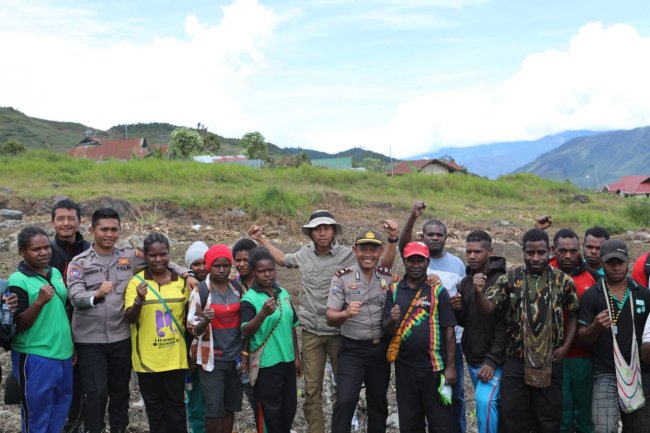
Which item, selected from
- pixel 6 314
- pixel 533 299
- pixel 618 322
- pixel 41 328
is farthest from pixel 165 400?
pixel 618 322

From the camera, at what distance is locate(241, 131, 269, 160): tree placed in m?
48.8

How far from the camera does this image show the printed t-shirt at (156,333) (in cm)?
413

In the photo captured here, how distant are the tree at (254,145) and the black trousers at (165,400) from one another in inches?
1761

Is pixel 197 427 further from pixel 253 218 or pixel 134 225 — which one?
pixel 253 218

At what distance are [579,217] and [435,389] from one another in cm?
1826

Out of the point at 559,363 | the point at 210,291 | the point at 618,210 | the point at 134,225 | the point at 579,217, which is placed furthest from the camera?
the point at 618,210

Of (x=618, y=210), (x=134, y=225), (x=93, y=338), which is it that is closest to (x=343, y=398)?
(x=93, y=338)

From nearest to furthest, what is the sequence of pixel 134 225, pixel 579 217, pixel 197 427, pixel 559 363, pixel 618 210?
pixel 559 363
pixel 197 427
pixel 134 225
pixel 579 217
pixel 618 210

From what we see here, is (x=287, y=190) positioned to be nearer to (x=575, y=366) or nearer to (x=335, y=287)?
(x=335, y=287)

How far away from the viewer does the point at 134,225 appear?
13984 mm

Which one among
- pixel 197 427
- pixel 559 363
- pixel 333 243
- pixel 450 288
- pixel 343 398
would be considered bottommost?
pixel 197 427

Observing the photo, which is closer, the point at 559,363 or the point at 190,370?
the point at 559,363

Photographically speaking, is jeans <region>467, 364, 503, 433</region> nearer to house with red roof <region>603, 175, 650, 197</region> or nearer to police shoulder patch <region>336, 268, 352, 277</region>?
police shoulder patch <region>336, 268, 352, 277</region>

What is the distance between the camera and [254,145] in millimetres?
48656
